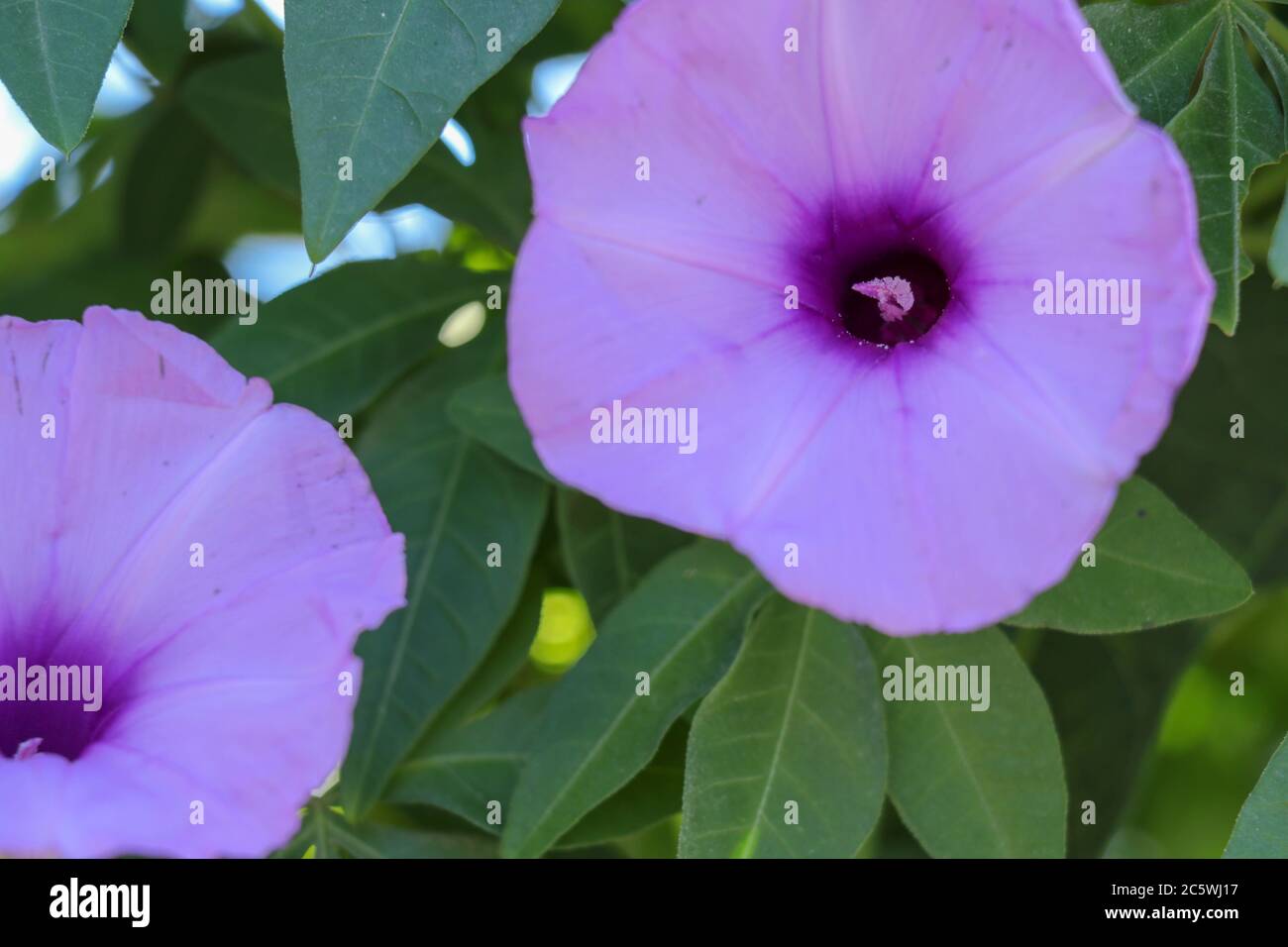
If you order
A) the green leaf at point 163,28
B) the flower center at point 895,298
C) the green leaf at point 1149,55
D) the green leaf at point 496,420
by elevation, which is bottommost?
the green leaf at point 496,420

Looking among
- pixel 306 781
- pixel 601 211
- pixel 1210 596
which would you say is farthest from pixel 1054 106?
pixel 306 781

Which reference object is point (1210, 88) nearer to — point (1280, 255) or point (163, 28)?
point (1280, 255)

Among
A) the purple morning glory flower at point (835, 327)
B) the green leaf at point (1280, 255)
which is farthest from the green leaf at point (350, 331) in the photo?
the green leaf at point (1280, 255)

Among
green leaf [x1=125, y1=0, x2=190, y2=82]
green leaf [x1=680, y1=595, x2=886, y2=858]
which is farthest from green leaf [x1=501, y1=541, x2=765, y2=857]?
green leaf [x1=125, y1=0, x2=190, y2=82]

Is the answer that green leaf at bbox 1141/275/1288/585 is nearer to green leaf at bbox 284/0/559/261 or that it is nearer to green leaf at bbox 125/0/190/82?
green leaf at bbox 284/0/559/261

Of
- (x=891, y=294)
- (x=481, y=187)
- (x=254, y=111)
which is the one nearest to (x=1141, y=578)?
(x=891, y=294)

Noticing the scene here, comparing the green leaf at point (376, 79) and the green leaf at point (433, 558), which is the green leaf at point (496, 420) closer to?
the green leaf at point (433, 558)
